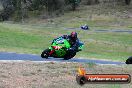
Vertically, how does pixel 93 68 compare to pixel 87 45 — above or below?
above

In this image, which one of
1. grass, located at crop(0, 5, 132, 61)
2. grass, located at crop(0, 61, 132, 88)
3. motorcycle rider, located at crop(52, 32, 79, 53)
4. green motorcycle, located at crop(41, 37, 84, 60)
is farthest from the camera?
grass, located at crop(0, 5, 132, 61)

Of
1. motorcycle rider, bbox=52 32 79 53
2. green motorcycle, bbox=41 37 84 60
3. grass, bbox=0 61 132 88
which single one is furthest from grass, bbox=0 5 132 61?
grass, bbox=0 61 132 88

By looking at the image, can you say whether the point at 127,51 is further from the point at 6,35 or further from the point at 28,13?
the point at 28,13

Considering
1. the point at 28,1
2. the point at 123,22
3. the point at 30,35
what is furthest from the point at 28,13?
the point at 30,35

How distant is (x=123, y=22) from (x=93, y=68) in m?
60.7

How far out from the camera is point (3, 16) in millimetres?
91750

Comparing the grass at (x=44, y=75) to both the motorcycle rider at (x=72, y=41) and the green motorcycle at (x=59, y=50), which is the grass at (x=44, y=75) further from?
the green motorcycle at (x=59, y=50)

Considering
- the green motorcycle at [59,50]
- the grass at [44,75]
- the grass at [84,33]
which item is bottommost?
the grass at [84,33]

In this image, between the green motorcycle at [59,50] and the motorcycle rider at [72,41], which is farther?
the green motorcycle at [59,50]

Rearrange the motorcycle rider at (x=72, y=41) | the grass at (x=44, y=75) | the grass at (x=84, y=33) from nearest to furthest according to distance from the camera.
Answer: the grass at (x=44, y=75), the motorcycle rider at (x=72, y=41), the grass at (x=84, y=33)

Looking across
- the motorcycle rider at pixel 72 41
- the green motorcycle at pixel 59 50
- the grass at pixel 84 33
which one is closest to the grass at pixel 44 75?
the motorcycle rider at pixel 72 41

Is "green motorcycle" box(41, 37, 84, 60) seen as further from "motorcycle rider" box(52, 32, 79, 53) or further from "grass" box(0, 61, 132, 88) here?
"grass" box(0, 61, 132, 88)

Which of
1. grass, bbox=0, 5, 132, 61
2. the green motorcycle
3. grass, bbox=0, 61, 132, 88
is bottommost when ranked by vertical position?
grass, bbox=0, 5, 132, 61

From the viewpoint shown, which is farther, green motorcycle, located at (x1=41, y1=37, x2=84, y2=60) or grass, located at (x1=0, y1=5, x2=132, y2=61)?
grass, located at (x1=0, y1=5, x2=132, y2=61)
